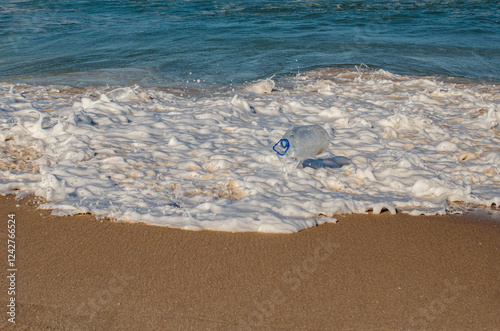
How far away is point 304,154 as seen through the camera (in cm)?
433

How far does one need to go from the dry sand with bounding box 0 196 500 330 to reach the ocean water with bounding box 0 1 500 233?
202 millimetres

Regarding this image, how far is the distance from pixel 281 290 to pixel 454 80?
23.6 feet

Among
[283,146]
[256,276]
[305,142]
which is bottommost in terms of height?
[256,276]

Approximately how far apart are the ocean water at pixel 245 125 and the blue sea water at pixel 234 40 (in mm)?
87

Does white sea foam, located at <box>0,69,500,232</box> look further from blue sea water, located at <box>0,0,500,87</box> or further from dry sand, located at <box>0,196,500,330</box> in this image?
blue sea water, located at <box>0,0,500,87</box>

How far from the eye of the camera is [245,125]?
17.7 feet

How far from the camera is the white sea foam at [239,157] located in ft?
11.7

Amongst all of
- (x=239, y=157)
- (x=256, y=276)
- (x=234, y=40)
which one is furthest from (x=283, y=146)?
(x=234, y=40)

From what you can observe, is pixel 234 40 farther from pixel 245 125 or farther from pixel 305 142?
pixel 305 142

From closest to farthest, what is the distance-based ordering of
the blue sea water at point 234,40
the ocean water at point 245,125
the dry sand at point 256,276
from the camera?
1. the dry sand at point 256,276
2. the ocean water at point 245,125
3. the blue sea water at point 234,40

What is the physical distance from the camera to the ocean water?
3688 mm

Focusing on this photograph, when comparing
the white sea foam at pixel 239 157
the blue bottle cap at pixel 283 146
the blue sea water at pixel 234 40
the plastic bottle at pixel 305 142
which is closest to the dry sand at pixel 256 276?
the white sea foam at pixel 239 157

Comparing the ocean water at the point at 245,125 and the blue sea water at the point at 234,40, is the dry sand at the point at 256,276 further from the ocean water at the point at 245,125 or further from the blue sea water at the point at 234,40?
the blue sea water at the point at 234,40

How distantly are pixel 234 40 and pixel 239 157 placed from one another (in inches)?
323
